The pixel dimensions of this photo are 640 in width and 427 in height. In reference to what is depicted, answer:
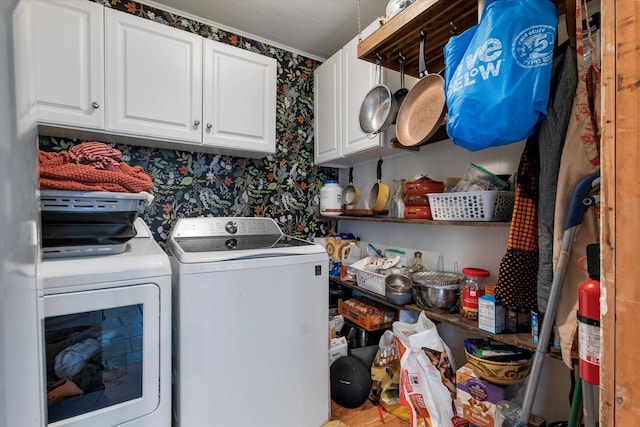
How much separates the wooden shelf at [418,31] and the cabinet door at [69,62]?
132 centimetres

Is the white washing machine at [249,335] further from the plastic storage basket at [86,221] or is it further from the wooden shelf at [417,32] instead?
the wooden shelf at [417,32]

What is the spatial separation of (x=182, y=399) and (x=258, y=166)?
4.94 feet

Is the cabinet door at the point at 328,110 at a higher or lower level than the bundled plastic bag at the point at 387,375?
higher

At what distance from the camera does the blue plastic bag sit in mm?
790

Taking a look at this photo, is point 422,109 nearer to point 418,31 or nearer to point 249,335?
point 418,31

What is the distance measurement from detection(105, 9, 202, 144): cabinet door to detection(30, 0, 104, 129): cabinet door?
0.05 meters

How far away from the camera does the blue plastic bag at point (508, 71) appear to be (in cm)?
79

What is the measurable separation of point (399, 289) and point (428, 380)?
16.7 inches

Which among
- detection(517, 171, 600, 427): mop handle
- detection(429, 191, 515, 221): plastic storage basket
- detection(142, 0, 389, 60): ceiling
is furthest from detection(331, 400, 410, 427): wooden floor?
detection(142, 0, 389, 60): ceiling

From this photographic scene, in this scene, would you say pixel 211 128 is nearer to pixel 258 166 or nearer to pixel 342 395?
pixel 258 166

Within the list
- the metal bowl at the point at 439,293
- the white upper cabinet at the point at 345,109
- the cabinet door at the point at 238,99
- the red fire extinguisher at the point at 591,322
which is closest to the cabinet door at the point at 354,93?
the white upper cabinet at the point at 345,109

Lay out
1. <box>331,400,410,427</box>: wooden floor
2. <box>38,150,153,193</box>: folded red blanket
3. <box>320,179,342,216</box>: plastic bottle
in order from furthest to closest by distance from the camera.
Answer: <box>320,179,342,216</box>: plastic bottle → <box>331,400,410,427</box>: wooden floor → <box>38,150,153,193</box>: folded red blanket

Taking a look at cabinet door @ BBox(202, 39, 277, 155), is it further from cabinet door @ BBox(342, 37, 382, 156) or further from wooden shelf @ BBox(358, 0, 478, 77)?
wooden shelf @ BBox(358, 0, 478, 77)

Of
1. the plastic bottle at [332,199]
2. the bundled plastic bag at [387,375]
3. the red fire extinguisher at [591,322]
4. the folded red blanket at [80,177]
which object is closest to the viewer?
the red fire extinguisher at [591,322]
